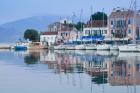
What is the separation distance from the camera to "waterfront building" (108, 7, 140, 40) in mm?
103787

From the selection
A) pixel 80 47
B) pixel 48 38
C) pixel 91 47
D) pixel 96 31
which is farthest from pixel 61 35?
pixel 91 47

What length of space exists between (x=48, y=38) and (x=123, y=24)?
3841cm

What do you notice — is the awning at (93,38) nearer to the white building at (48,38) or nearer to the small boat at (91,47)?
the small boat at (91,47)

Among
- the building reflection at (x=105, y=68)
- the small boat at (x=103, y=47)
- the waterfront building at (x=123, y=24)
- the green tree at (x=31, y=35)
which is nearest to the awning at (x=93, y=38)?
the waterfront building at (x=123, y=24)

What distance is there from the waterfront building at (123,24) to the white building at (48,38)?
1202 inches

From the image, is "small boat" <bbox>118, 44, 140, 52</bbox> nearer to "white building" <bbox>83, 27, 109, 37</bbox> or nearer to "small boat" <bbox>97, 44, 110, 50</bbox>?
"small boat" <bbox>97, 44, 110, 50</bbox>

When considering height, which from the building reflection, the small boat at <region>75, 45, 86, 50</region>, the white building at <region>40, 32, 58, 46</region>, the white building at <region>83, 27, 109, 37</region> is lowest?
the building reflection

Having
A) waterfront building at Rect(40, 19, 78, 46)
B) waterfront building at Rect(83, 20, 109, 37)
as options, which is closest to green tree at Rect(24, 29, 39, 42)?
waterfront building at Rect(40, 19, 78, 46)

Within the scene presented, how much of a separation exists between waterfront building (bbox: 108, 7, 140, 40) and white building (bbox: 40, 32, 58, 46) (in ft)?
100

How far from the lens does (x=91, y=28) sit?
117 meters

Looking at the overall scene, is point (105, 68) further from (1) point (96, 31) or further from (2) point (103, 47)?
(1) point (96, 31)

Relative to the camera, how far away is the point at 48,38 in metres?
141

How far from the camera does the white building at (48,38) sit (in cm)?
13812

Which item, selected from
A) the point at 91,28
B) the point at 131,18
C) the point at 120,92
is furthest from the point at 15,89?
the point at 91,28
